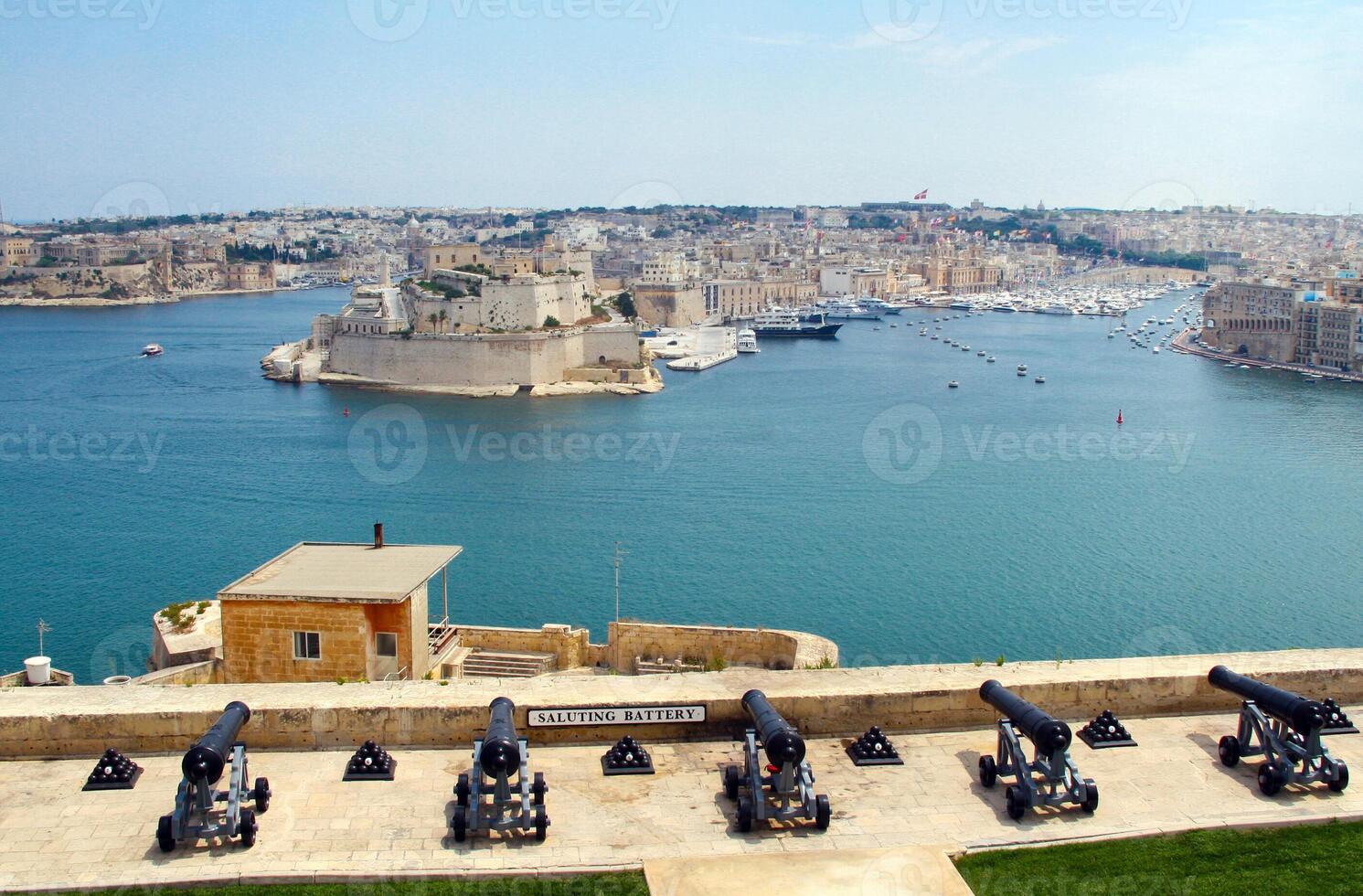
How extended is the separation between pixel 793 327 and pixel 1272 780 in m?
35.0

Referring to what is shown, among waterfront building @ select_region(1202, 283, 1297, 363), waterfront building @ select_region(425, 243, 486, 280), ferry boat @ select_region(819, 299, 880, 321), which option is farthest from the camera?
ferry boat @ select_region(819, 299, 880, 321)

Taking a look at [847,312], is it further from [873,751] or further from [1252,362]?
[873,751]

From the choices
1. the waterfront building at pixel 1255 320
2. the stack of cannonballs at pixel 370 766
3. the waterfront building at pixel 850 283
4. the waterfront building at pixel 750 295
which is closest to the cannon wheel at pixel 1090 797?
the stack of cannonballs at pixel 370 766

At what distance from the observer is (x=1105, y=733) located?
10.1ft

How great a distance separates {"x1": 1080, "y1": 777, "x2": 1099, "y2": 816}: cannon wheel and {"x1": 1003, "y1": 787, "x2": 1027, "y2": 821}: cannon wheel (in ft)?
0.44

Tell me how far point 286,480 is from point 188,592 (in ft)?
17.3

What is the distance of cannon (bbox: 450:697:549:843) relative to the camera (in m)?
2.51

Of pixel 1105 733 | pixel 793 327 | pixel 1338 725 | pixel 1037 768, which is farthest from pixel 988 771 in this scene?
pixel 793 327

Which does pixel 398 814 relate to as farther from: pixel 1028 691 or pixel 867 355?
pixel 867 355

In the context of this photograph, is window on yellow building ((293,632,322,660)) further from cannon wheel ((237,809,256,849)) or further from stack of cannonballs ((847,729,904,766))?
stack of cannonballs ((847,729,904,766))

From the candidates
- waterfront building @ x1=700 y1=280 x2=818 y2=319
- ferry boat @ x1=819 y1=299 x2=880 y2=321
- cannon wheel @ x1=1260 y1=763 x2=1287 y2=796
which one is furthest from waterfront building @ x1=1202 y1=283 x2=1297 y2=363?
cannon wheel @ x1=1260 y1=763 x2=1287 y2=796

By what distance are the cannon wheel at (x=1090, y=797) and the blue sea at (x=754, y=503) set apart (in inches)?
234

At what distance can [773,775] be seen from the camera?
2.67 meters

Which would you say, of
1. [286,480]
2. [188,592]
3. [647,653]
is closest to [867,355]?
[286,480]
